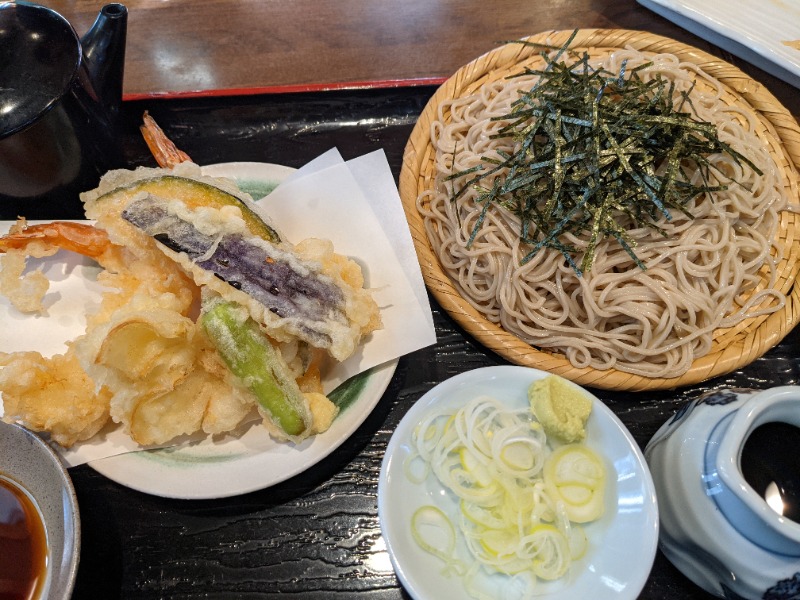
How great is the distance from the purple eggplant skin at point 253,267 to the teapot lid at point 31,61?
49cm

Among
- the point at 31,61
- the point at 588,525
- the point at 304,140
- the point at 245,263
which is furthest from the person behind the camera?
the point at 304,140

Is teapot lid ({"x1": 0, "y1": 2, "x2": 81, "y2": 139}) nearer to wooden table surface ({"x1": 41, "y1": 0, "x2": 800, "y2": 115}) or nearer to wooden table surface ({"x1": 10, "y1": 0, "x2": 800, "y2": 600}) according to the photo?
wooden table surface ({"x1": 10, "y1": 0, "x2": 800, "y2": 600})

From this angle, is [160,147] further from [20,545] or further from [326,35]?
[20,545]

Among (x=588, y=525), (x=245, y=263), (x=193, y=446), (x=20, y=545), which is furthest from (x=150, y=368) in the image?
(x=588, y=525)

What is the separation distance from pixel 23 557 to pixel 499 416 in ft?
5.09

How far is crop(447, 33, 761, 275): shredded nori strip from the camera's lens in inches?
76.8

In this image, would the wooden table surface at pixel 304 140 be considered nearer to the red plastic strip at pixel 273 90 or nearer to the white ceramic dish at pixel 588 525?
the red plastic strip at pixel 273 90

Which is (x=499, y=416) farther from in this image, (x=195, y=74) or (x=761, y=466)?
(x=195, y=74)

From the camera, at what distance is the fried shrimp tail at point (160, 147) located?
2.32 meters

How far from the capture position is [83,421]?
5.50 feet

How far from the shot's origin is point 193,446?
5.75ft

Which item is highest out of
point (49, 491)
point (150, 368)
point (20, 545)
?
point (150, 368)

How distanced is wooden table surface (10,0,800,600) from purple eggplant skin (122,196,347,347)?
0.52 m

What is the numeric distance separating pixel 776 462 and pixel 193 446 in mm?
1782
